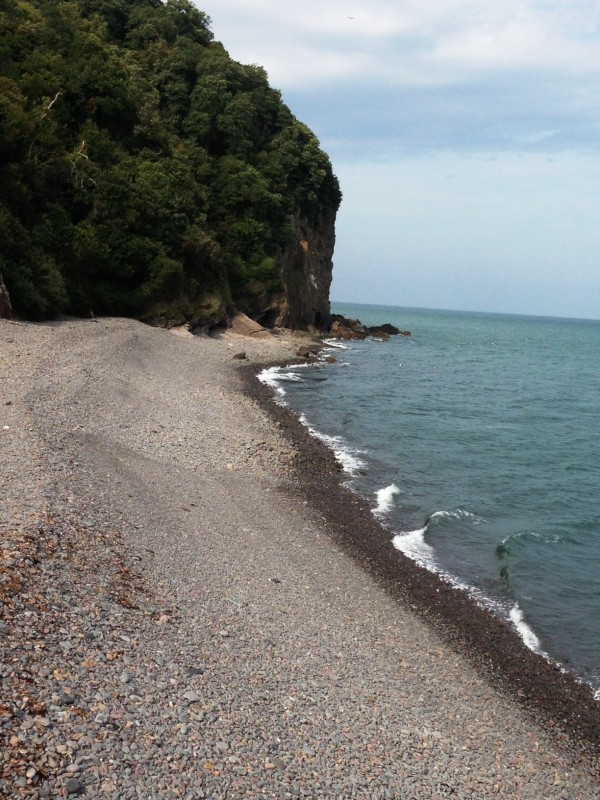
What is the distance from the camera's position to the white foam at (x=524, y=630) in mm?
14210

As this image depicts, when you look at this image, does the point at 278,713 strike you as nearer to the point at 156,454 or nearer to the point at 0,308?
the point at 156,454

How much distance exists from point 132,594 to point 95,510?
3210 mm

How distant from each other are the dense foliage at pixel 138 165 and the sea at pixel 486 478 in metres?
11.4

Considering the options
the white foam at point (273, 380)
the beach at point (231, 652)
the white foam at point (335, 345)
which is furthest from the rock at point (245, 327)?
the beach at point (231, 652)

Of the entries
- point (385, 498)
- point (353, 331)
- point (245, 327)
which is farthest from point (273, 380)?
point (353, 331)

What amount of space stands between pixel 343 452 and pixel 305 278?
42650 mm

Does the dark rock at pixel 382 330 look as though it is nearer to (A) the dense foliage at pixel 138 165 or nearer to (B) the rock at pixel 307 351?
(A) the dense foliage at pixel 138 165

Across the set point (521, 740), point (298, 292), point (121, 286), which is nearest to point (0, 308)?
point (121, 286)

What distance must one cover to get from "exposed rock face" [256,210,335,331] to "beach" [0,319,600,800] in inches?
1572

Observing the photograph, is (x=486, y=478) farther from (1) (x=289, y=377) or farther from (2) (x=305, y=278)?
(2) (x=305, y=278)

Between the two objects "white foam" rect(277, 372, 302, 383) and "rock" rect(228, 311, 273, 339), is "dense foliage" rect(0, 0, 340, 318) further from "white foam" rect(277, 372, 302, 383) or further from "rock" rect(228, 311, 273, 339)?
"white foam" rect(277, 372, 302, 383)

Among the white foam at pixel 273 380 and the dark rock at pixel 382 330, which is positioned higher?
the dark rock at pixel 382 330

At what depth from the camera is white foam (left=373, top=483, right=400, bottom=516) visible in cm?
2097

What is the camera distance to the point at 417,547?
61.1ft
